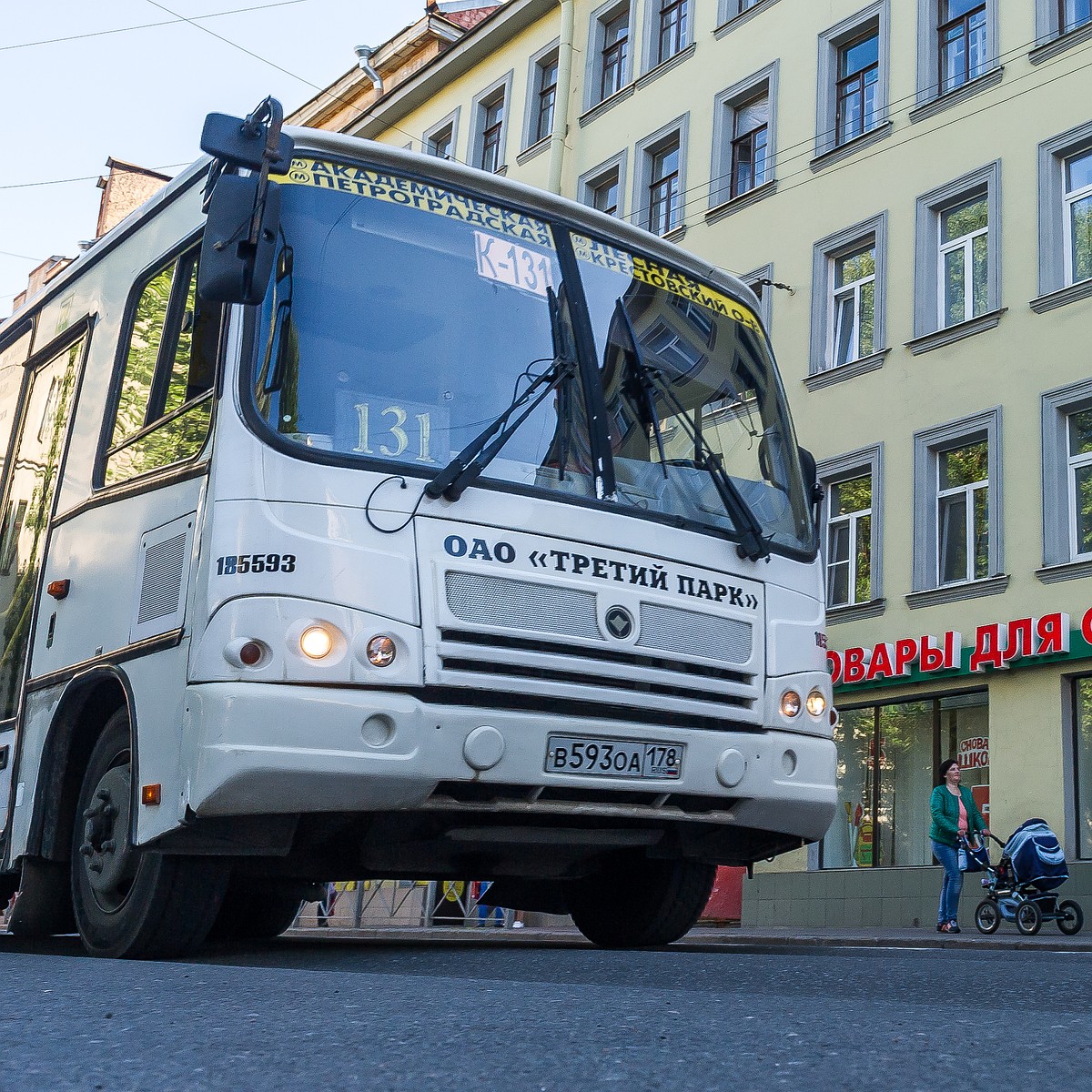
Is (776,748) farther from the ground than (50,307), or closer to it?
closer to it

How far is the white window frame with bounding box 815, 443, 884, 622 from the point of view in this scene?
2169 cm

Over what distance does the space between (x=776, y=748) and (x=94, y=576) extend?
3.04 metres

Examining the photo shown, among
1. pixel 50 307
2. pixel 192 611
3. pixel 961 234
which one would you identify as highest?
pixel 961 234

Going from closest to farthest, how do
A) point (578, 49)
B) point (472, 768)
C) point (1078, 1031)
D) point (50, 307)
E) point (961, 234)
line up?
point (1078, 1031) → point (472, 768) → point (50, 307) → point (961, 234) → point (578, 49)

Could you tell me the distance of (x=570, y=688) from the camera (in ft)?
22.0

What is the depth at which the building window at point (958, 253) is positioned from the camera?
69.9 ft

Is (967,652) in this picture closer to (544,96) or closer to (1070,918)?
(1070,918)

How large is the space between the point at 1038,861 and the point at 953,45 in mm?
12091

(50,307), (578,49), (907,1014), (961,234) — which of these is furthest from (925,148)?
(907,1014)

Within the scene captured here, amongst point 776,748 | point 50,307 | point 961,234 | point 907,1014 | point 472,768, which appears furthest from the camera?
point 961,234

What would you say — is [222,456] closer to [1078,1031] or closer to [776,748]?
[776,748]

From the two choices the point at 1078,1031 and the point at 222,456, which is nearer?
the point at 1078,1031

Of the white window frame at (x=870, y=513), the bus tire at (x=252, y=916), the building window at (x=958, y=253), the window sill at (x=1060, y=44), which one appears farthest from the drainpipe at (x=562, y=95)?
the bus tire at (x=252, y=916)

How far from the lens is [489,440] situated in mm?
6961
